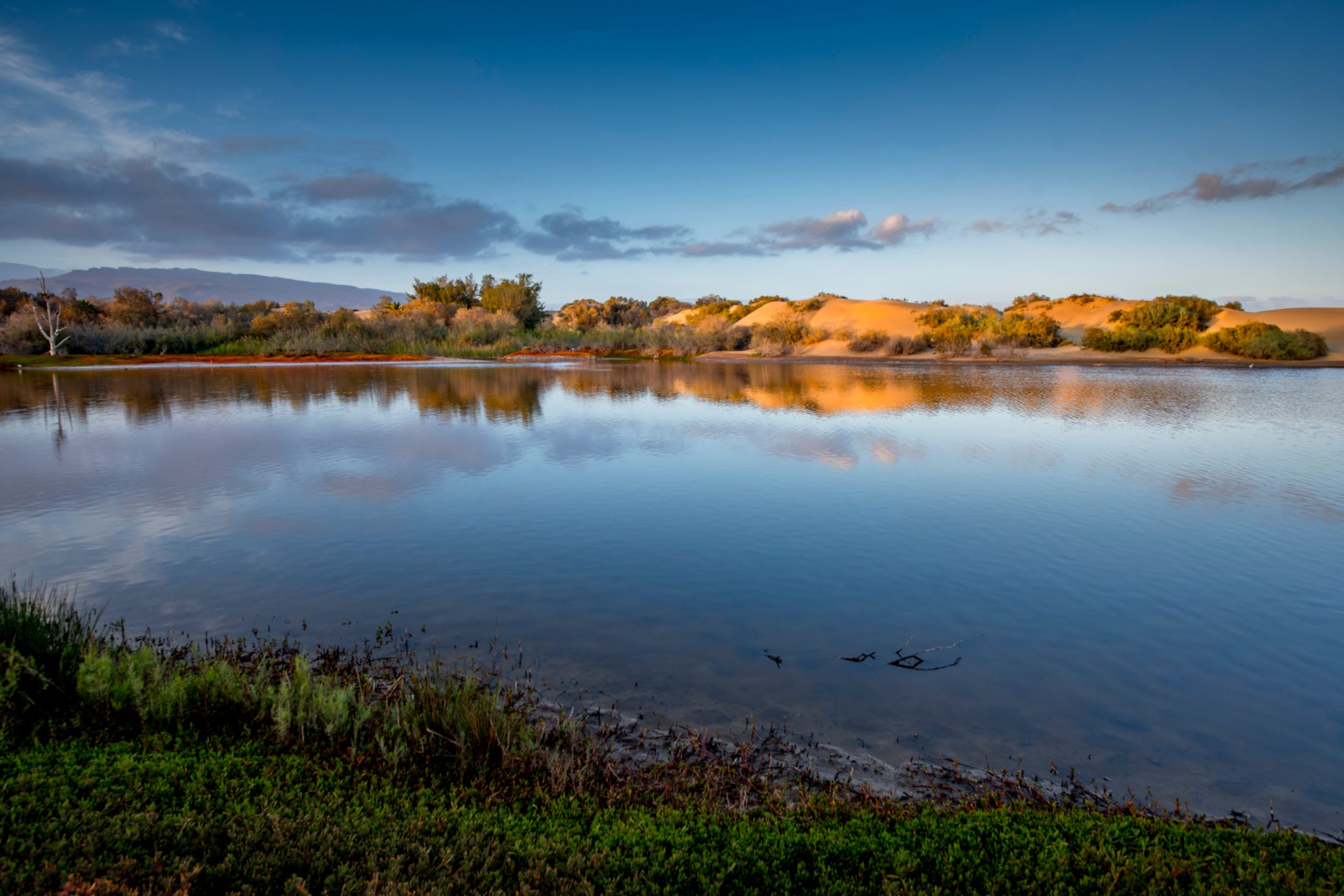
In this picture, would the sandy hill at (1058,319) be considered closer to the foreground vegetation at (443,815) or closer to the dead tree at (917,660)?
the dead tree at (917,660)

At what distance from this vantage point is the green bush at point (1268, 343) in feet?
119

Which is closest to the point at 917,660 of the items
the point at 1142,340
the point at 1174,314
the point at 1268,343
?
the point at 1268,343

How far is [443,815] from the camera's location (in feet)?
8.76

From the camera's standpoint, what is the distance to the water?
3898 millimetres

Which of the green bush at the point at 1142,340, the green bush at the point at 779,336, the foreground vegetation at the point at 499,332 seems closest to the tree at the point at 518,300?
the foreground vegetation at the point at 499,332

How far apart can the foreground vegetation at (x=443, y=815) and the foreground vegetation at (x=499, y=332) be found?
39.5 meters

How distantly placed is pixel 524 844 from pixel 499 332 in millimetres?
46105

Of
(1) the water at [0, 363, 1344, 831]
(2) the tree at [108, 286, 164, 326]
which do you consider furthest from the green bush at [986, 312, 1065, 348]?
(2) the tree at [108, 286, 164, 326]

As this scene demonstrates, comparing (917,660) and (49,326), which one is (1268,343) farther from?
(49,326)

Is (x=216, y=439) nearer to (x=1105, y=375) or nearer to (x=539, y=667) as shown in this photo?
(x=539, y=667)

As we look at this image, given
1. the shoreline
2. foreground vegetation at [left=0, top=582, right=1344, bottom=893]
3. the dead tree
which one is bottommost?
the dead tree

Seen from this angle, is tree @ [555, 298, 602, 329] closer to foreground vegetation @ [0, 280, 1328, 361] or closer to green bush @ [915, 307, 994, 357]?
foreground vegetation @ [0, 280, 1328, 361]

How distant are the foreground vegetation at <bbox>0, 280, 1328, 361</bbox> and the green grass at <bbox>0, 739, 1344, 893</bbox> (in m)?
40.3

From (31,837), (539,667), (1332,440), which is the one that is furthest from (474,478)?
(1332,440)
